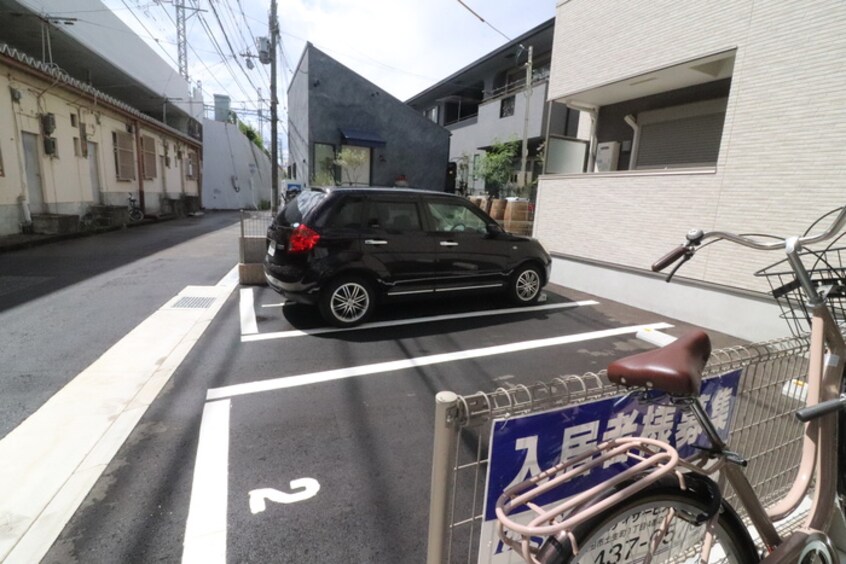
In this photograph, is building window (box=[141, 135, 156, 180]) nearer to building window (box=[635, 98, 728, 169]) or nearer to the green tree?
the green tree

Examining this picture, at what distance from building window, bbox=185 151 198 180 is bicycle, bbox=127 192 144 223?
835cm

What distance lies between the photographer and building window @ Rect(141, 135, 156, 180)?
17.6 m

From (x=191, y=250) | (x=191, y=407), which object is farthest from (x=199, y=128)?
(x=191, y=407)

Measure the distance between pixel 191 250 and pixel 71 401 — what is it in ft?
25.8

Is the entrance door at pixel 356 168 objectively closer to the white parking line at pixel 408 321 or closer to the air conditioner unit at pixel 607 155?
the air conditioner unit at pixel 607 155

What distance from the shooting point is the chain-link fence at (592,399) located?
1.17 m

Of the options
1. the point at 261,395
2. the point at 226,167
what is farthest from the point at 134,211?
the point at 261,395

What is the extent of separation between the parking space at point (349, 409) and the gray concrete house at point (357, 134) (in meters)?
13.6

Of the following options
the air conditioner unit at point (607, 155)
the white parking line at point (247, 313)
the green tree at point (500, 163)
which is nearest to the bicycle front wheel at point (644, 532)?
the white parking line at point (247, 313)

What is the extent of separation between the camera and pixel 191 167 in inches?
A: 967

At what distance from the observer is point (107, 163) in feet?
47.9

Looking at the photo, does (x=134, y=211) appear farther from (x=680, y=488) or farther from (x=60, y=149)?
(x=680, y=488)

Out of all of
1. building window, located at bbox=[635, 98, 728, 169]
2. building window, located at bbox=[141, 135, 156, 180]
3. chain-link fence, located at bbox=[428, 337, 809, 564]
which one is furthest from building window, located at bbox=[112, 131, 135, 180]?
chain-link fence, located at bbox=[428, 337, 809, 564]

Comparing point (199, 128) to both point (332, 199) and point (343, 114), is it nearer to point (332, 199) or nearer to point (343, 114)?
point (343, 114)
